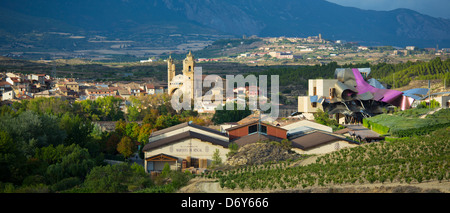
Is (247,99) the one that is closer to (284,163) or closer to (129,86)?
(129,86)

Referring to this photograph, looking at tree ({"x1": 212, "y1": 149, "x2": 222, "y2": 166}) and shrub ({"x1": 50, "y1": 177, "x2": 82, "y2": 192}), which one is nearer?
shrub ({"x1": 50, "y1": 177, "x2": 82, "y2": 192})

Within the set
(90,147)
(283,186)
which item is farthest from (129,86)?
(283,186)

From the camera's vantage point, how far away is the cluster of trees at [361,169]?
795 inches

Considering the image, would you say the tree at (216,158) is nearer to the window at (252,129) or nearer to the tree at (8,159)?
the window at (252,129)

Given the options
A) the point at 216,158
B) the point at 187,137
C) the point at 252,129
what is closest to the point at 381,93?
the point at 252,129

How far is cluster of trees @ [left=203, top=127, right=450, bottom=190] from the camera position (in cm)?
2019

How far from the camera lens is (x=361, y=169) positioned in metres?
21.6

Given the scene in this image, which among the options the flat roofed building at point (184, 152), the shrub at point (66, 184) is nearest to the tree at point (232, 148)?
the flat roofed building at point (184, 152)

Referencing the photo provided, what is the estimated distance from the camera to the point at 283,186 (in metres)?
20.6

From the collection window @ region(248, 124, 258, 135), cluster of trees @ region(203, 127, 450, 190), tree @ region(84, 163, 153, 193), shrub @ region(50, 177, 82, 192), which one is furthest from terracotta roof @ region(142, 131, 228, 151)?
shrub @ region(50, 177, 82, 192)

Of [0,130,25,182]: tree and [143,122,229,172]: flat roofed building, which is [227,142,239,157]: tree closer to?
[143,122,229,172]: flat roofed building

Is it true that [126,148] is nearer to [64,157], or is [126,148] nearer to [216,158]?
[64,157]

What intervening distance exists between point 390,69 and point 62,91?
4074 centimetres
